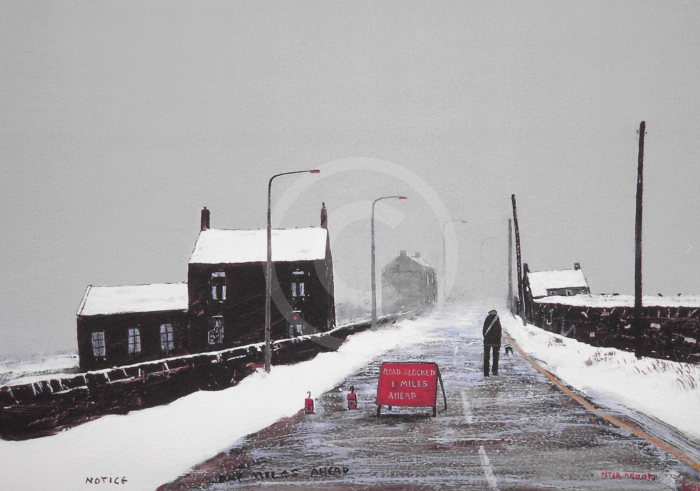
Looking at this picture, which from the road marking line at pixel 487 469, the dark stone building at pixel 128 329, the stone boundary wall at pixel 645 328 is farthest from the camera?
the dark stone building at pixel 128 329

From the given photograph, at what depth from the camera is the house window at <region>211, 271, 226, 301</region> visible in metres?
60.1

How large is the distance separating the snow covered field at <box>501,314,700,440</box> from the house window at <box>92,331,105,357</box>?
42190 mm

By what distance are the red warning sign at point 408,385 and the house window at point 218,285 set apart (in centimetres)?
4713

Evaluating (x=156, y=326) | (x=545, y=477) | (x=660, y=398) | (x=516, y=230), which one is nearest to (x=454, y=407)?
(x=660, y=398)

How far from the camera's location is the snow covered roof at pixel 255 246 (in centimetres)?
6072

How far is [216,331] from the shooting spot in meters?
59.2

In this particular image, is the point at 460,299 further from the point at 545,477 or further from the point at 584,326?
the point at 545,477

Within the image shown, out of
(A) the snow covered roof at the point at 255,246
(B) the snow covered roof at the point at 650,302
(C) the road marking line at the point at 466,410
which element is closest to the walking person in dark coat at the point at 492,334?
(C) the road marking line at the point at 466,410

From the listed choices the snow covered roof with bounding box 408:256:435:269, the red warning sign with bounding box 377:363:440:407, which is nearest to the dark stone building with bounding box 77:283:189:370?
the red warning sign with bounding box 377:363:440:407

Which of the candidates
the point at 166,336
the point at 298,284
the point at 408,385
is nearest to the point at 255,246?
the point at 298,284

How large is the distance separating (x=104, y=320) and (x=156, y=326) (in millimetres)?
4353

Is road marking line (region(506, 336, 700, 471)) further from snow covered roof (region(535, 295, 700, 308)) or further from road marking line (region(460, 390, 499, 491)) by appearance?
snow covered roof (region(535, 295, 700, 308))

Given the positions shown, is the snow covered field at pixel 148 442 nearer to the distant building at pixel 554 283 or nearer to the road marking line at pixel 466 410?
the road marking line at pixel 466 410

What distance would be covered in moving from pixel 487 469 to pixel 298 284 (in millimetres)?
51698
